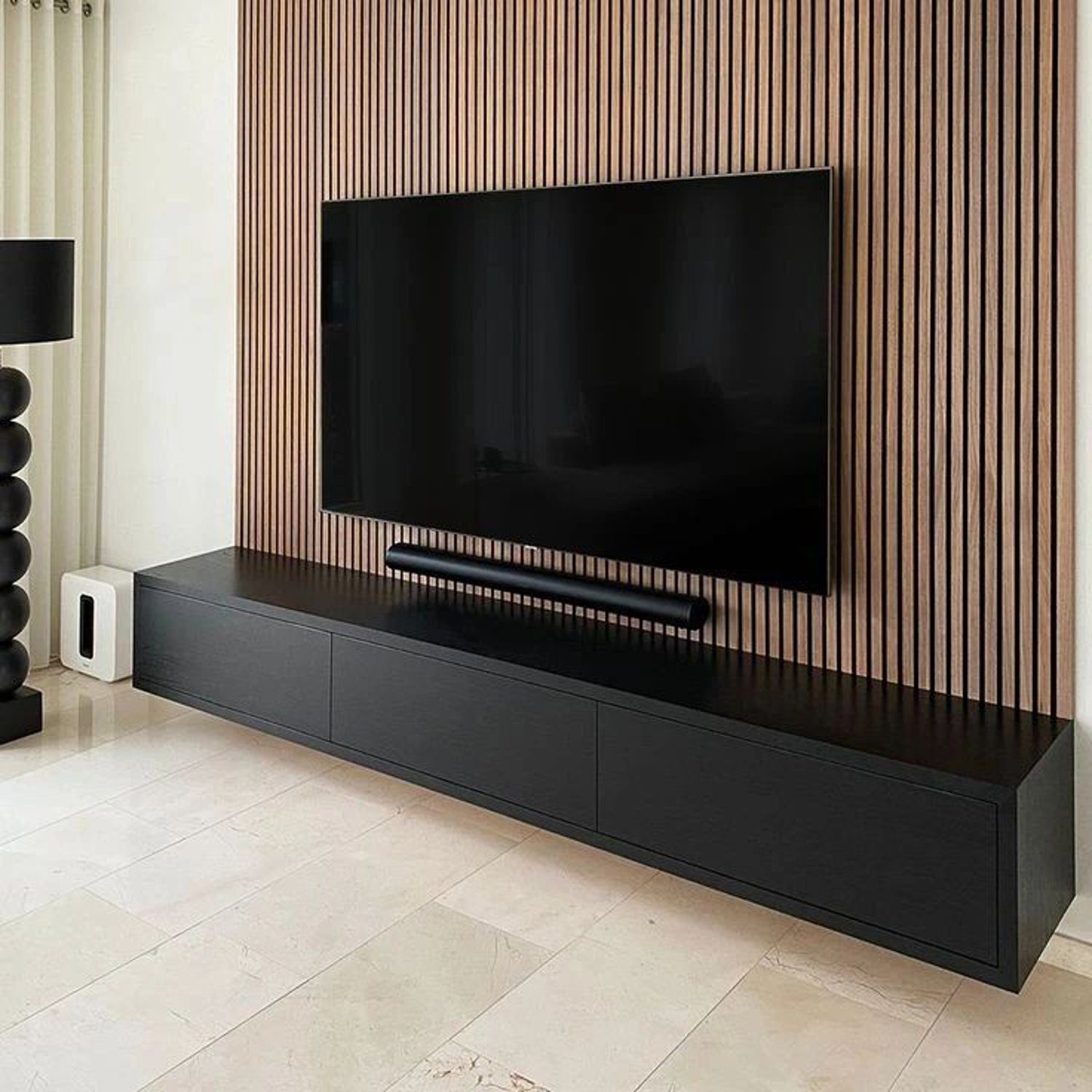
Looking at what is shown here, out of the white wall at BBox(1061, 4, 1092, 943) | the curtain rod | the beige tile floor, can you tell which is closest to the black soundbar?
the beige tile floor

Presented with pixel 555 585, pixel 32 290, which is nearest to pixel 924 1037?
pixel 555 585

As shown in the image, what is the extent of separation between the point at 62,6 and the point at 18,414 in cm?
141

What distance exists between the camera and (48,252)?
3.10 metres

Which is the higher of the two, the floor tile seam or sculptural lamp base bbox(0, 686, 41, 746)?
sculptural lamp base bbox(0, 686, 41, 746)

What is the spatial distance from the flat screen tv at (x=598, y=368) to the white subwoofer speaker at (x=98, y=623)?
95 centimetres

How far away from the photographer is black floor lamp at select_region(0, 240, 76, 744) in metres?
3.06

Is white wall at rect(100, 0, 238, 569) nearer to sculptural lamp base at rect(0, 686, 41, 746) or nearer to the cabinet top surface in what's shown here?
the cabinet top surface

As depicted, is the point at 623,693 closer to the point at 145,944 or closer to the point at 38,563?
the point at 145,944

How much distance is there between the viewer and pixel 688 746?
240cm

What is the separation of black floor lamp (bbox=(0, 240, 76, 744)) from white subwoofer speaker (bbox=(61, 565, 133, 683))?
322 millimetres

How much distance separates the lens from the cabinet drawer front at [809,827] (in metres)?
2.09

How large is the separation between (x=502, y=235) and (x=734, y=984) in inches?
68.3

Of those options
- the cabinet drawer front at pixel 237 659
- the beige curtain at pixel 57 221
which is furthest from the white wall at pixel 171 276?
the cabinet drawer front at pixel 237 659

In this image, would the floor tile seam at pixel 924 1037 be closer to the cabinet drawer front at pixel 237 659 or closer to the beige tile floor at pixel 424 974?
the beige tile floor at pixel 424 974
